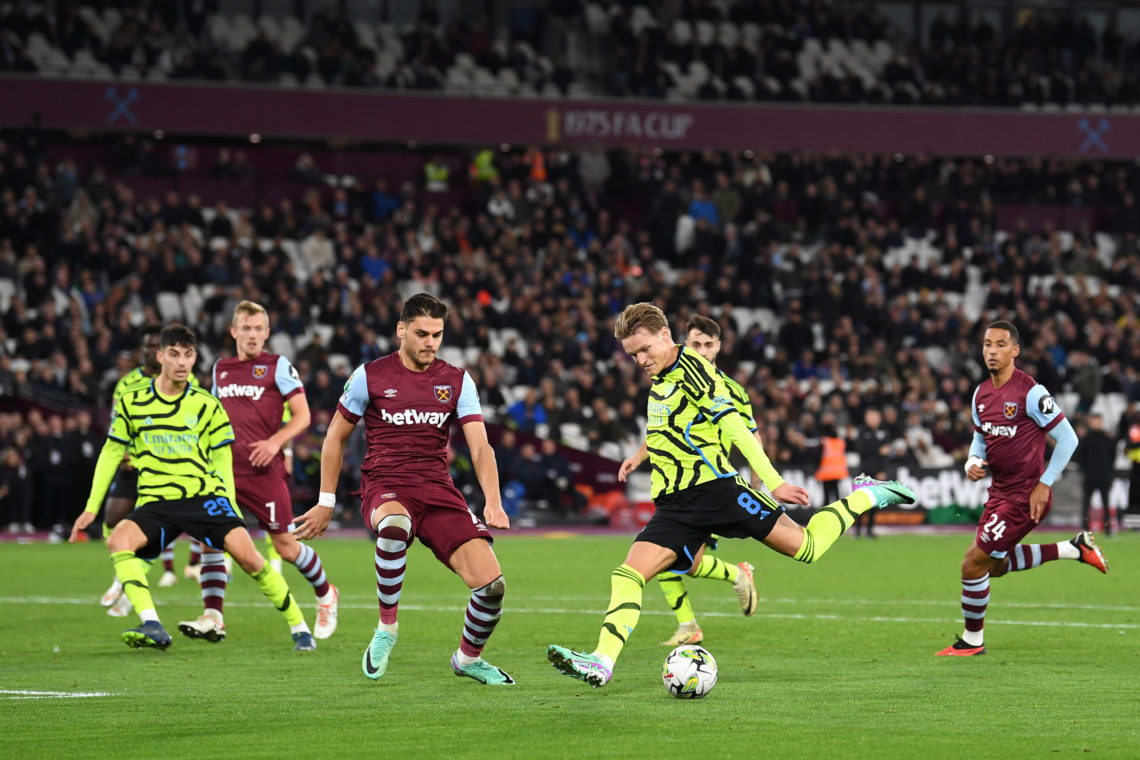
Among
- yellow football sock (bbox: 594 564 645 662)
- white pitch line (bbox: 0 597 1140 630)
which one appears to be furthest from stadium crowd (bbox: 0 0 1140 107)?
yellow football sock (bbox: 594 564 645 662)

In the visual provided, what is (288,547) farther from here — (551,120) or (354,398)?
(551,120)

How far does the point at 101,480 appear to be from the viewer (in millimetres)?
11523

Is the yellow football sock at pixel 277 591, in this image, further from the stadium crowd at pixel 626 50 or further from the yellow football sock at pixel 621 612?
the stadium crowd at pixel 626 50

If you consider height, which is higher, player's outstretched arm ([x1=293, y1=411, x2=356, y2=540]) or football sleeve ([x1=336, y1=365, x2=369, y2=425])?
football sleeve ([x1=336, y1=365, x2=369, y2=425])

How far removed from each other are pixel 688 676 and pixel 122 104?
2944 cm

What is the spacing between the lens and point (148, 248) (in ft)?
102

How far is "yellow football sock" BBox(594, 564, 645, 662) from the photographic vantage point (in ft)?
29.3

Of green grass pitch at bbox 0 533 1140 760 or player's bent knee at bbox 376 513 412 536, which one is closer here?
green grass pitch at bbox 0 533 1140 760

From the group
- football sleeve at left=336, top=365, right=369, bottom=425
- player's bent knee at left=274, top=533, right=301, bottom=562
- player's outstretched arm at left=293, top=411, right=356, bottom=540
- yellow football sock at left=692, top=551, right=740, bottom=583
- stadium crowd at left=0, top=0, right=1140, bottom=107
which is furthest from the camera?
stadium crowd at left=0, top=0, right=1140, bottom=107

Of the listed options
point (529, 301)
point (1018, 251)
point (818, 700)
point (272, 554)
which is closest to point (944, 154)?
point (1018, 251)

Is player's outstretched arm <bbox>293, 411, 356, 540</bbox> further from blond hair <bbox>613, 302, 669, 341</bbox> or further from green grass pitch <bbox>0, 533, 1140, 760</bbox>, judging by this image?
blond hair <bbox>613, 302, 669, 341</bbox>

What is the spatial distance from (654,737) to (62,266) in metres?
24.5

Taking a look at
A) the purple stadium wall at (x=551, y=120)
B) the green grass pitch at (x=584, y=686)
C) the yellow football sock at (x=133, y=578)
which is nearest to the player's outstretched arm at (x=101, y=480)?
the yellow football sock at (x=133, y=578)

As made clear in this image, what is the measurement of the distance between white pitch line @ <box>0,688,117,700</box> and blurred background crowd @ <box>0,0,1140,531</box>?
17.1 meters
